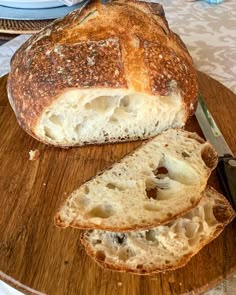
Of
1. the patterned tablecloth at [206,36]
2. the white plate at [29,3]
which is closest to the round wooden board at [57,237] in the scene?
the patterned tablecloth at [206,36]

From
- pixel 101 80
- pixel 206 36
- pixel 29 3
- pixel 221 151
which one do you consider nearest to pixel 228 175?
pixel 221 151

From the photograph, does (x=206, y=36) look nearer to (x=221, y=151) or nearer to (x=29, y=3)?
(x=29, y=3)

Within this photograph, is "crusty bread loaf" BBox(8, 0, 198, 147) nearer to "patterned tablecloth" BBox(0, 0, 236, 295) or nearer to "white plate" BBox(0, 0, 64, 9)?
"patterned tablecloth" BBox(0, 0, 236, 295)

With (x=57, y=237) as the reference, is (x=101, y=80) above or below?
above

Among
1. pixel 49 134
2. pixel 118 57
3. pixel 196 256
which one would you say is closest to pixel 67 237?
pixel 196 256

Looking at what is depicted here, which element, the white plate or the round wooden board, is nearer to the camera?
the round wooden board

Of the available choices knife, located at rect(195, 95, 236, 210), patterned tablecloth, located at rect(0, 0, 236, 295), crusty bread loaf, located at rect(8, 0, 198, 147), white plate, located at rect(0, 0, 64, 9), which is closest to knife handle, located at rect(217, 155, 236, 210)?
knife, located at rect(195, 95, 236, 210)
